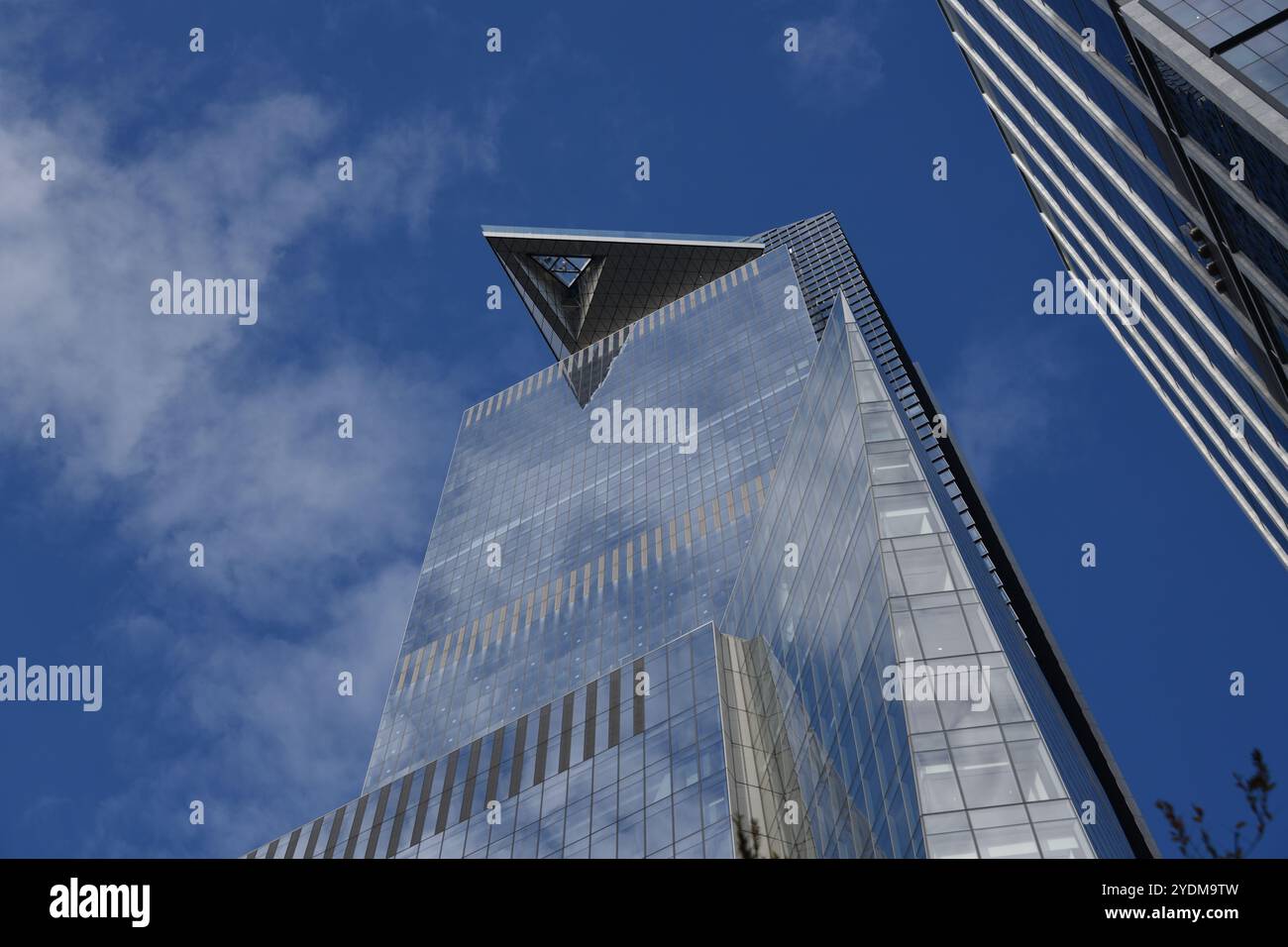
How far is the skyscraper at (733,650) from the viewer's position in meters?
30.5

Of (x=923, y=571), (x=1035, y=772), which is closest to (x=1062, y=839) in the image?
(x=1035, y=772)

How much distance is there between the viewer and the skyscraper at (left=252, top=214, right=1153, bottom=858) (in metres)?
30.5

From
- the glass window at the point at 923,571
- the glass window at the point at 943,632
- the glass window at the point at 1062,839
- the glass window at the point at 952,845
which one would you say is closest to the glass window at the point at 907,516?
the glass window at the point at 923,571

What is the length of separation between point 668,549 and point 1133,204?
57.4 meters

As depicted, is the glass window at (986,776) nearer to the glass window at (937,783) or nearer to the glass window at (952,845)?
the glass window at (937,783)

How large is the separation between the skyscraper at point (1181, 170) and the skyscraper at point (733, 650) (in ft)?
39.5

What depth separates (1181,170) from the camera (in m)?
41.0

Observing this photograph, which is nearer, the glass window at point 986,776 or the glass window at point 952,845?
the glass window at point 952,845

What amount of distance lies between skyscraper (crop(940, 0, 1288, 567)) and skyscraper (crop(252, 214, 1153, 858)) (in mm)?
12050

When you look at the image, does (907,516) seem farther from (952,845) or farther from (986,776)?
(952,845)

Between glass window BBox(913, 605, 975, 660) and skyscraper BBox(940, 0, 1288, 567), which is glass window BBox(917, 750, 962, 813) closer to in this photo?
glass window BBox(913, 605, 975, 660)

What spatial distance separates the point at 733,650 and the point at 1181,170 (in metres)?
25.6
